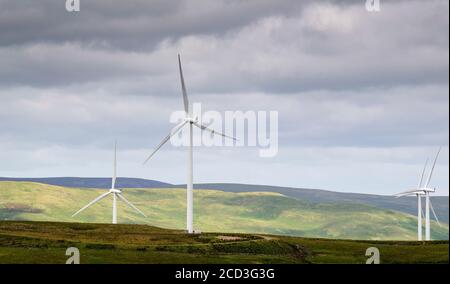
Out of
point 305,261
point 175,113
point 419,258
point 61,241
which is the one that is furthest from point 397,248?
point 61,241

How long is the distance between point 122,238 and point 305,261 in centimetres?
3940

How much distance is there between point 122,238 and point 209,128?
25.2 metres

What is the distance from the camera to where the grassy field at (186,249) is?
128 meters

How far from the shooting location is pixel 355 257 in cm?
14562

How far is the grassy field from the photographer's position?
421 ft

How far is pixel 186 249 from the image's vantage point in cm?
14412
